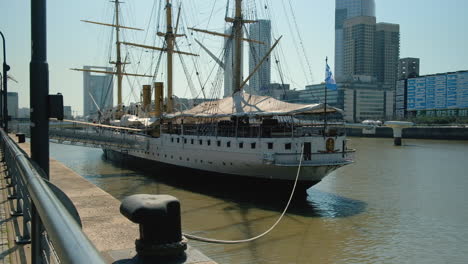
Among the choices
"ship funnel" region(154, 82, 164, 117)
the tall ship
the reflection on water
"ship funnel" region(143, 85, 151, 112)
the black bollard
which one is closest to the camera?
the black bollard

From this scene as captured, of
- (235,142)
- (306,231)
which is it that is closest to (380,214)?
(306,231)

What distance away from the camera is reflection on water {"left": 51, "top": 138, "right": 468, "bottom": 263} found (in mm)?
14359

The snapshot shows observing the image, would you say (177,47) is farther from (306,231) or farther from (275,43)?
(306,231)

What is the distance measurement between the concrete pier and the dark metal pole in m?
0.95

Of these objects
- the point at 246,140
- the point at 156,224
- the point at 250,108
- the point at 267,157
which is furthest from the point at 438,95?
the point at 156,224

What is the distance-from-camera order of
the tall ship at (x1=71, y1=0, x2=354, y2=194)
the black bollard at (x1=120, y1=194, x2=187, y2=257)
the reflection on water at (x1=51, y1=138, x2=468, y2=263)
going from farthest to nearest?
the tall ship at (x1=71, y1=0, x2=354, y2=194) → the reflection on water at (x1=51, y1=138, x2=468, y2=263) → the black bollard at (x1=120, y1=194, x2=187, y2=257)

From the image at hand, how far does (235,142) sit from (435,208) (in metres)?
11.1

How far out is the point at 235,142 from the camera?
25828mm

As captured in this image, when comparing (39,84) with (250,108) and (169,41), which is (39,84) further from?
(169,41)

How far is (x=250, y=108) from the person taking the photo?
2855 centimetres

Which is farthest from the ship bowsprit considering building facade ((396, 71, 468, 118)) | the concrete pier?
building facade ((396, 71, 468, 118))

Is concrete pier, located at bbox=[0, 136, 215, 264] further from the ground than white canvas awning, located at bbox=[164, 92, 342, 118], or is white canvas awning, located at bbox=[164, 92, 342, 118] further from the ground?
white canvas awning, located at bbox=[164, 92, 342, 118]

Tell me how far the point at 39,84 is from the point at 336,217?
1584 cm

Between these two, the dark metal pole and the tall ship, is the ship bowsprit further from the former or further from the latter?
the dark metal pole
